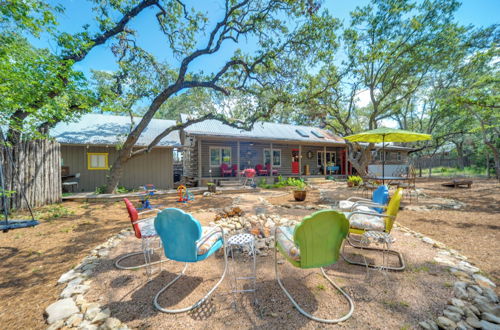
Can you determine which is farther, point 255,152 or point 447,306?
point 255,152

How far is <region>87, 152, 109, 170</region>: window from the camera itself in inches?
400

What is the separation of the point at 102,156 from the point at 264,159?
9.64m

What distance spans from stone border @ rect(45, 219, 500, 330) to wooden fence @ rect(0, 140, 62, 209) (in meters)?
5.01

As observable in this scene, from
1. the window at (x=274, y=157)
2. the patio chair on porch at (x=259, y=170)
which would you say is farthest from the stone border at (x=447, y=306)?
the window at (x=274, y=157)

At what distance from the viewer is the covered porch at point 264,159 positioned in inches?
485

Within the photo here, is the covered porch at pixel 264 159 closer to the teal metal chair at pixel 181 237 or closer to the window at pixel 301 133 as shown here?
the window at pixel 301 133

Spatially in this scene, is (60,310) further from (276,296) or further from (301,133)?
(301,133)

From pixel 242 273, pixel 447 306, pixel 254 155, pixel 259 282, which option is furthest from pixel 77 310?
pixel 254 155

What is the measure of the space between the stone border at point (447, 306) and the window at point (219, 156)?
32.5 feet

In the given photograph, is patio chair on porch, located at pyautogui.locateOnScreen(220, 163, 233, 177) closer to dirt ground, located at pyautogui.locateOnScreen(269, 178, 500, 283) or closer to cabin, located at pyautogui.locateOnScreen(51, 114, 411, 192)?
cabin, located at pyautogui.locateOnScreen(51, 114, 411, 192)

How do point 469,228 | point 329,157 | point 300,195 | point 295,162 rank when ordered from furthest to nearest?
point 329,157 → point 295,162 → point 300,195 → point 469,228

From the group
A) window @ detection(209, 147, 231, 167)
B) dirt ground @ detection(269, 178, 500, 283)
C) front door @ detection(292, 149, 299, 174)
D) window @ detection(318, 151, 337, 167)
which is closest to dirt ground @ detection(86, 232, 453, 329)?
dirt ground @ detection(269, 178, 500, 283)

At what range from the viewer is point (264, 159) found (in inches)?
565

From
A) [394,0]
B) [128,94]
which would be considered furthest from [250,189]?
[394,0]
